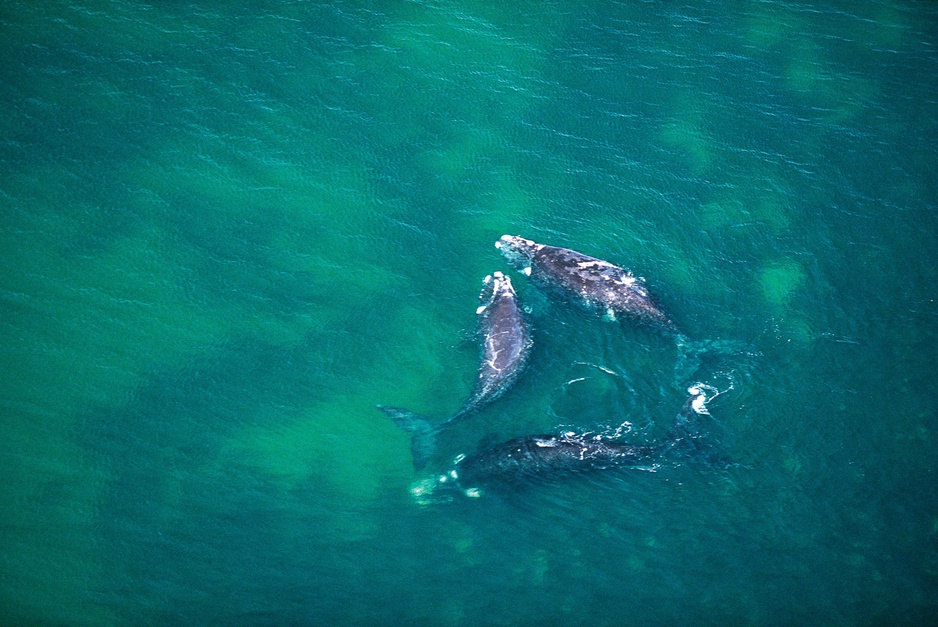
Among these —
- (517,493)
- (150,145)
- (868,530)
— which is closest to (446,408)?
(517,493)

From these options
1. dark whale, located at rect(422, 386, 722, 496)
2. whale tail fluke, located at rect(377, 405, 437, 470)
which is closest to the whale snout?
whale tail fluke, located at rect(377, 405, 437, 470)

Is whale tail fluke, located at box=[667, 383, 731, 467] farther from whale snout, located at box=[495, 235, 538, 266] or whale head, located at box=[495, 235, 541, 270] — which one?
whale snout, located at box=[495, 235, 538, 266]

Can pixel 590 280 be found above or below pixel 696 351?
above

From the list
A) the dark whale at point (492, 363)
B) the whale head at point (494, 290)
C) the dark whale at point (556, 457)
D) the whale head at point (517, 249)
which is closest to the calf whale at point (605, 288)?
the whale head at point (517, 249)

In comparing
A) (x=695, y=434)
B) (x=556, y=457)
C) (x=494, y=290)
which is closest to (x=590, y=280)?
(x=494, y=290)

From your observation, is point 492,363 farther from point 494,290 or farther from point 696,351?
point 696,351

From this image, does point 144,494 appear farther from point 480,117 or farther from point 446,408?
point 480,117

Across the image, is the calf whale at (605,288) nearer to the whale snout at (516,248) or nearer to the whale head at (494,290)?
the whale snout at (516,248)
